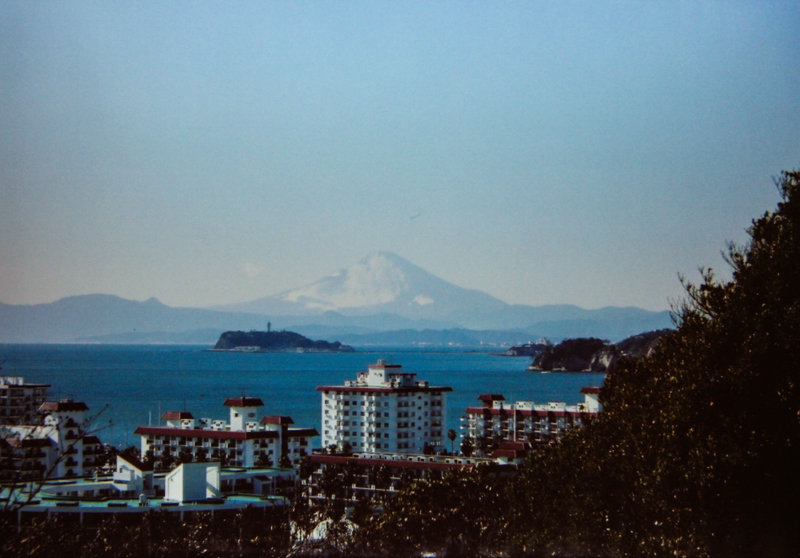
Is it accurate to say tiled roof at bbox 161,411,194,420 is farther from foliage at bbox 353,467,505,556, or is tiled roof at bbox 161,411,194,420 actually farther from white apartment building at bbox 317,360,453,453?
foliage at bbox 353,467,505,556

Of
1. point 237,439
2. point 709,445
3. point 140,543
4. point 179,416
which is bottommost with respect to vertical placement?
point 237,439

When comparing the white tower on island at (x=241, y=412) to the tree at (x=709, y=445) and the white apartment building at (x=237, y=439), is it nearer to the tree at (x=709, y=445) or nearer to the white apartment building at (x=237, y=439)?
the white apartment building at (x=237, y=439)

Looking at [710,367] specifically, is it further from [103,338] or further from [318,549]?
[103,338]

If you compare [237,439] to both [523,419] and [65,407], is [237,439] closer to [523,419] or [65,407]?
[65,407]

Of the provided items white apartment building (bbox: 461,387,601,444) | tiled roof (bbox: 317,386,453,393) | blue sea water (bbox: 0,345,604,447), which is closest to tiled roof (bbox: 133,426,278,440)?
tiled roof (bbox: 317,386,453,393)

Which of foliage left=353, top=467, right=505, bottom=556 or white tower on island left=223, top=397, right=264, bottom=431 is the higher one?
foliage left=353, top=467, right=505, bottom=556

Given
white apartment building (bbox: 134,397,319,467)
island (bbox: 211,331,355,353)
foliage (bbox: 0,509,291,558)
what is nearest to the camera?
foliage (bbox: 0,509,291,558)

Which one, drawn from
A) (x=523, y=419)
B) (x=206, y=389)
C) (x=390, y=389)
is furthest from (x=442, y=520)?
(x=206, y=389)
